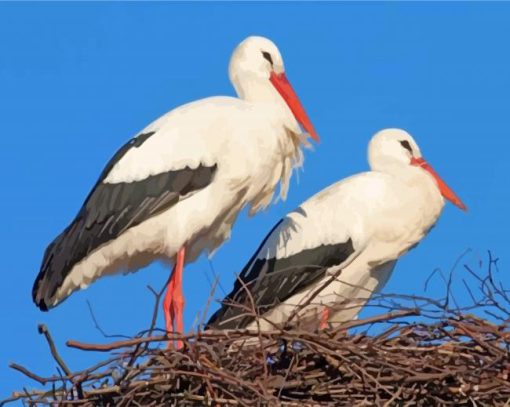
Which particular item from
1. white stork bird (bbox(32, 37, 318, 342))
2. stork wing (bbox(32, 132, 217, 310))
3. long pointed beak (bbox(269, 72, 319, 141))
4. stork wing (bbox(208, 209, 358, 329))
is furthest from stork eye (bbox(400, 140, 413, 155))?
stork wing (bbox(32, 132, 217, 310))

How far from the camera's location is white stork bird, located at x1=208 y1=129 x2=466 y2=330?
1009cm

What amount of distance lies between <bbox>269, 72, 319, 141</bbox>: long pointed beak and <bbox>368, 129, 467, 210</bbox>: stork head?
32.6 inches

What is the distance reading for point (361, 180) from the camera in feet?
34.6

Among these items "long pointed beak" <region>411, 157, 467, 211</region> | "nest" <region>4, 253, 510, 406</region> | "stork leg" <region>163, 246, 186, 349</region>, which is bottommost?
"nest" <region>4, 253, 510, 406</region>

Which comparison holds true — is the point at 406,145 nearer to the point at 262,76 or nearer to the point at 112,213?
the point at 262,76

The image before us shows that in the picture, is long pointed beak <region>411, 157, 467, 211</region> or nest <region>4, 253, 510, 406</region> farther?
long pointed beak <region>411, 157, 467, 211</region>

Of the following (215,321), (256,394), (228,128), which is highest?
(228,128)

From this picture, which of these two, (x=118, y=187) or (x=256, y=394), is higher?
(x=118, y=187)

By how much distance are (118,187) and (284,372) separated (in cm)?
199

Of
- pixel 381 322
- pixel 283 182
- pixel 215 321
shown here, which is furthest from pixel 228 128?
pixel 381 322

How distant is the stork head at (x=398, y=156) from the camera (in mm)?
10781

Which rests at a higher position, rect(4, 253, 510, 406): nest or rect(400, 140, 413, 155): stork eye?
rect(400, 140, 413, 155): stork eye

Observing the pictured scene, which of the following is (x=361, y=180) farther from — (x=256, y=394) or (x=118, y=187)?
(x=256, y=394)

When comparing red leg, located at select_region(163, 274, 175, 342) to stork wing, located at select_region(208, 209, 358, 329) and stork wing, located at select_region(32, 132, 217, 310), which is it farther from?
stork wing, located at select_region(32, 132, 217, 310)
